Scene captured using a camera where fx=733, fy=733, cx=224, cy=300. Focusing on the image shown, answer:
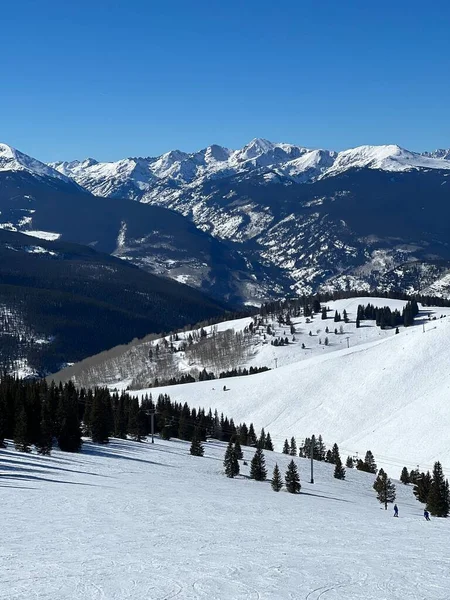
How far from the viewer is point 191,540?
140 ft

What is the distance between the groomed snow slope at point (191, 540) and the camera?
30672 millimetres

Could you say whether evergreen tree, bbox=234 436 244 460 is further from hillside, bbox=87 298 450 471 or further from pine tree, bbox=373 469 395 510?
hillside, bbox=87 298 450 471

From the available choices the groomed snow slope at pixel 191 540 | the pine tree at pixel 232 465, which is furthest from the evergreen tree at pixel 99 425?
the pine tree at pixel 232 465

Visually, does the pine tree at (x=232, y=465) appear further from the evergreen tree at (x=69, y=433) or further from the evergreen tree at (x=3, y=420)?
the evergreen tree at (x=3, y=420)

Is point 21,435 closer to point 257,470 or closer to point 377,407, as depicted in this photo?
point 257,470

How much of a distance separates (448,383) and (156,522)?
13166 centimetres

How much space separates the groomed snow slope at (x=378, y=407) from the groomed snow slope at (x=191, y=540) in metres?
65.0

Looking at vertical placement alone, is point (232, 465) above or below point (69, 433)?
below

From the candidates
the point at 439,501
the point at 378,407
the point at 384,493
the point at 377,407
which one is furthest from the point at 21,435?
the point at 377,407

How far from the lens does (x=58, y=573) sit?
3092 cm

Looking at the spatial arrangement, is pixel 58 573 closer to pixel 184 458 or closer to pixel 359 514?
pixel 359 514

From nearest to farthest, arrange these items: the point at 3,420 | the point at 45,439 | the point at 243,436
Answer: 1. the point at 45,439
2. the point at 3,420
3. the point at 243,436

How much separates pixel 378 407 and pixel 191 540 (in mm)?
135943

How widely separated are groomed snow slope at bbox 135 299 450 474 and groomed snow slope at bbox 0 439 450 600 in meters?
65.0
